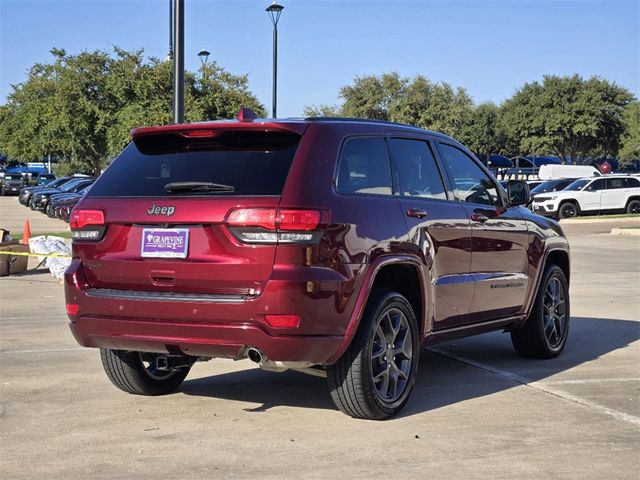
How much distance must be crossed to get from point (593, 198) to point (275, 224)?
1334 inches

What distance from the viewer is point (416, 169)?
6.46 meters

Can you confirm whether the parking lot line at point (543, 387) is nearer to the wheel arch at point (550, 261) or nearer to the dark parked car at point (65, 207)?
the wheel arch at point (550, 261)

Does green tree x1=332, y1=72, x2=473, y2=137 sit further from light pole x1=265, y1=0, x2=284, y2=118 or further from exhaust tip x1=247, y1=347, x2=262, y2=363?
exhaust tip x1=247, y1=347, x2=262, y2=363

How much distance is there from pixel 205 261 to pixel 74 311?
3.54 feet

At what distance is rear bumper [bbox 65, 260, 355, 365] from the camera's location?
5.13 metres

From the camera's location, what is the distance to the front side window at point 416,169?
20.5 feet

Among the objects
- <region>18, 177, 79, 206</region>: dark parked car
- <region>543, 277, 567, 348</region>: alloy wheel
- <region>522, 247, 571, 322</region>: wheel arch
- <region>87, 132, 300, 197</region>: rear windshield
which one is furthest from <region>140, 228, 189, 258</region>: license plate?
<region>18, 177, 79, 206</region>: dark parked car

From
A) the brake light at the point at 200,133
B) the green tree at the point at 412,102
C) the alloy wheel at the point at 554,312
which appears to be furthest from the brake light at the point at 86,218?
the green tree at the point at 412,102

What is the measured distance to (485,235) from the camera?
277 inches

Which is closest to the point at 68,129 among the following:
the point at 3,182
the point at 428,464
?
the point at 3,182

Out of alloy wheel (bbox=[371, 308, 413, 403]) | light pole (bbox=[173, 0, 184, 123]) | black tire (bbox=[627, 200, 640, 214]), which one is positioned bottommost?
black tire (bbox=[627, 200, 640, 214])

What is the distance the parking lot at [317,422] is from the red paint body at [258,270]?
53cm

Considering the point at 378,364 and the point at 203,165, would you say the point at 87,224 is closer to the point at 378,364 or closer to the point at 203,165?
the point at 203,165

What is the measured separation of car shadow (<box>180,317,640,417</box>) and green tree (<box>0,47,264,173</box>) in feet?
106
